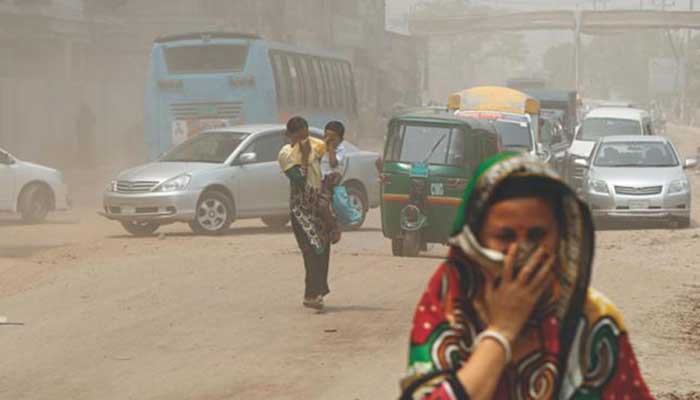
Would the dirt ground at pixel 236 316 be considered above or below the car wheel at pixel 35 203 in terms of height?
above

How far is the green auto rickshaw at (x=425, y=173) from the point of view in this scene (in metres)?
17.4

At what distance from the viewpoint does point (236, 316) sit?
1227 cm

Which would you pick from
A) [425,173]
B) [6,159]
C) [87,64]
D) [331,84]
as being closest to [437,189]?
[425,173]

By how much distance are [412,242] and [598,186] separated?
6.77m

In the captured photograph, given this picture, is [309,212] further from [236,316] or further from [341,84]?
[341,84]

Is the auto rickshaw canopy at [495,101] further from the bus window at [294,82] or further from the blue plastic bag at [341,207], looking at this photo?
the blue plastic bag at [341,207]

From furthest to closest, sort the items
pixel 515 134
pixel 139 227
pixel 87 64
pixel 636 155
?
1. pixel 87 64
2. pixel 515 134
3. pixel 636 155
4. pixel 139 227

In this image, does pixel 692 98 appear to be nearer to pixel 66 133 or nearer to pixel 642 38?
pixel 642 38

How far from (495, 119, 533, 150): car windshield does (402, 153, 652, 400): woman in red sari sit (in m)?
22.4

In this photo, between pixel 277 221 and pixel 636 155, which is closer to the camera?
pixel 277 221

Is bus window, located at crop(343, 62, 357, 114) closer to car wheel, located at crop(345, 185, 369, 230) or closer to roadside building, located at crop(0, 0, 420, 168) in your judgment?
roadside building, located at crop(0, 0, 420, 168)

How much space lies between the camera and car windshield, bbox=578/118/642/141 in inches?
1302

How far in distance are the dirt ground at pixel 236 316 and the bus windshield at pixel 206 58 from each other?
32.5 feet

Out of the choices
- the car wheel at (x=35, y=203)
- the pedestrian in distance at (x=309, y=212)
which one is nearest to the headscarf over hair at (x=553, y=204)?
the pedestrian in distance at (x=309, y=212)
